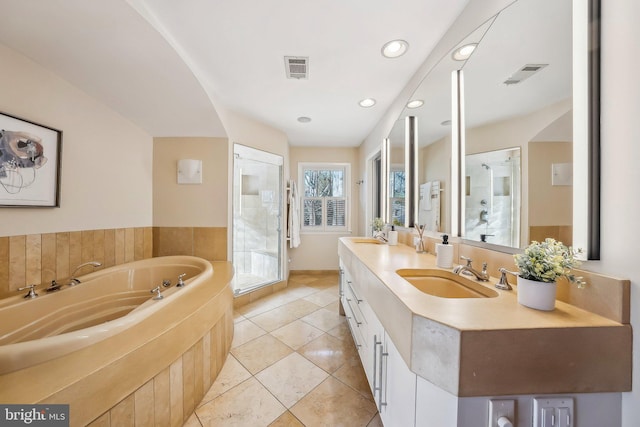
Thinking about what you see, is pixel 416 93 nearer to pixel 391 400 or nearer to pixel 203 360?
pixel 391 400

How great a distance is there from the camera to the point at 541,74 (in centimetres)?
89

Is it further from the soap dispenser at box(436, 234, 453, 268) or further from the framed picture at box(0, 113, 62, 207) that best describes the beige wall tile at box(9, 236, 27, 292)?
the soap dispenser at box(436, 234, 453, 268)

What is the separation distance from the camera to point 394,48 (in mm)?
1562

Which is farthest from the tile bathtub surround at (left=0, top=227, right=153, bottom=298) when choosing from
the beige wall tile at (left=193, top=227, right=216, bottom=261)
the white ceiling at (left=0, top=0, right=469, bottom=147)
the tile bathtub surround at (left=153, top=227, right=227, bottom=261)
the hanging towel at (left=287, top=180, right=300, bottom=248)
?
the hanging towel at (left=287, top=180, right=300, bottom=248)

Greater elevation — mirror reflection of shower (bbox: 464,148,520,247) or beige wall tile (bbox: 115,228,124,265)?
mirror reflection of shower (bbox: 464,148,520,247)

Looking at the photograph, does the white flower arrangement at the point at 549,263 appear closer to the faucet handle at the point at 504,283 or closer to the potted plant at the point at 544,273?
the potted plant at the point at 544,273

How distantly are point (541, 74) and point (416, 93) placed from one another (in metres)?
0.98

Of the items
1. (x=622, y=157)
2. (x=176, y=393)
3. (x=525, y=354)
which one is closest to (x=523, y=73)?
(x=622, y=157)

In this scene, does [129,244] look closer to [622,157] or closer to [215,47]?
[215,47]

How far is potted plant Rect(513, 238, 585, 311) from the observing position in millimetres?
725

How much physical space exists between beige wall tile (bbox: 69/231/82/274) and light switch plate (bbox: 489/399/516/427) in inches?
110

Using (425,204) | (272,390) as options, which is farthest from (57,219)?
(425,204)

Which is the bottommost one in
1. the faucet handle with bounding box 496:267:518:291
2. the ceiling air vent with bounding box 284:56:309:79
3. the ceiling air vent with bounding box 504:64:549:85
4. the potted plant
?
the faucet handle with bounding box 496:267:518:291

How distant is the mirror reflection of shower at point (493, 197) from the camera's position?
3.38 feet
